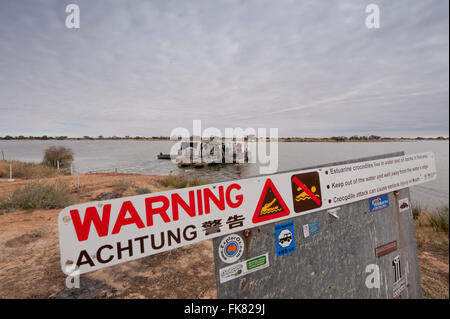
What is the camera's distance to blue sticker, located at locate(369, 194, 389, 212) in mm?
2475

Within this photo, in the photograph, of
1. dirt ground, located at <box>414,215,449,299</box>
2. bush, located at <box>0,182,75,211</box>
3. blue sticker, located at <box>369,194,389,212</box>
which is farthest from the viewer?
bush, located at <box>0,182,75,211</box>

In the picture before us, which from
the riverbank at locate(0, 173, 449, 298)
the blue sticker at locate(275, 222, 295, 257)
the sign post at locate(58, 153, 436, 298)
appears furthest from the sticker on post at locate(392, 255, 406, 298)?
the blue sticker at locate(275, 222, 295, 257)

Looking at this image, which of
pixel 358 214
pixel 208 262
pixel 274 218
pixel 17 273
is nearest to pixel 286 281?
pixel 274 218

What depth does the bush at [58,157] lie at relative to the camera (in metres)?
12.5

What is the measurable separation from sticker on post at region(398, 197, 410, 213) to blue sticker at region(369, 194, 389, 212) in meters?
0.31

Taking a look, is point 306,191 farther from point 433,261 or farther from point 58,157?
point 58,157

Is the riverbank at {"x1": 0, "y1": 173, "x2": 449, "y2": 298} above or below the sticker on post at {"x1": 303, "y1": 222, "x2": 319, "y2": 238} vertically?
below

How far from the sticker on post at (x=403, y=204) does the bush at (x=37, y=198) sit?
8241 mm

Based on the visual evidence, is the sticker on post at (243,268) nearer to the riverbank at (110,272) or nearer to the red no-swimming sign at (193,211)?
the red no-swimming sign at (193,211)

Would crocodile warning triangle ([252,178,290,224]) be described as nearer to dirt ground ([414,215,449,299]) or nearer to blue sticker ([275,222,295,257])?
blue sticker ([275,222,295,257])

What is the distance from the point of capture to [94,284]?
3021mm

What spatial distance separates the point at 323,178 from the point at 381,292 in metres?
1.82

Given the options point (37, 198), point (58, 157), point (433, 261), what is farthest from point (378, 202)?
point (58, 157)

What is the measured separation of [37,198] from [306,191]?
7384mm
